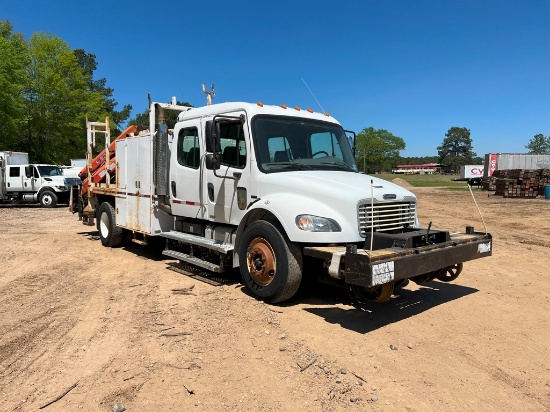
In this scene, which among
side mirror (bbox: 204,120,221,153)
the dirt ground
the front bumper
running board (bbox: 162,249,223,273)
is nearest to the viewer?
the dirt ground

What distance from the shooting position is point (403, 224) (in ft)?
18.2

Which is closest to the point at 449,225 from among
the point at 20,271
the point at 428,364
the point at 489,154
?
the point at 428,364

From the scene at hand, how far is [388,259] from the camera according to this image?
4254 millimetres

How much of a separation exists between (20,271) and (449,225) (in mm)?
12116

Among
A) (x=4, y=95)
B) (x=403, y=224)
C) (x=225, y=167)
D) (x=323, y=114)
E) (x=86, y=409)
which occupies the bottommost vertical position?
(x=86, y=409)

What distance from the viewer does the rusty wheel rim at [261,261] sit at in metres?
5.36

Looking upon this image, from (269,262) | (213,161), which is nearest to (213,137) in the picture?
(213,161)

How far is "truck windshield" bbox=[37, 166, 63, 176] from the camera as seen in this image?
2239cm

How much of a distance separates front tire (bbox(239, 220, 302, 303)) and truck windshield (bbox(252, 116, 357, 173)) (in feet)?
3.07

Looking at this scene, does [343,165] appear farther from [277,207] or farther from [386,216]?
[277,207]

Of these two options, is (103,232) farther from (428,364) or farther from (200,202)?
(428,364)

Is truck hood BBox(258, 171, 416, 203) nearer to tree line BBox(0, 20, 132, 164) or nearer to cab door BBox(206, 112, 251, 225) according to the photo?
cab door BBox(206, 112, 251, 225)

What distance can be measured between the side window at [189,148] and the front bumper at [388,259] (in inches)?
118

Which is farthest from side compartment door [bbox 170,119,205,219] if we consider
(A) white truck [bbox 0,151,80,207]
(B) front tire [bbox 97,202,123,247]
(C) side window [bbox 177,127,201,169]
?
(A) white truck [bbox 0,151,80,207]
